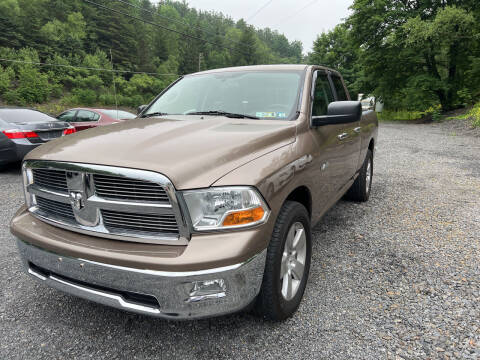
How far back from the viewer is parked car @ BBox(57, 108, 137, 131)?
29.1ft

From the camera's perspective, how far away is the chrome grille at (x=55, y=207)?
1.91m

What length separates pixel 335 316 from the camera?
2252 millimetres

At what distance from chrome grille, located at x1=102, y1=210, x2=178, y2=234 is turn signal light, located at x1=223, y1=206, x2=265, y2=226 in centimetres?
28

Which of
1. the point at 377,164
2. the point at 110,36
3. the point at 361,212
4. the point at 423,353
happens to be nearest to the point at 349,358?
the point at 423,353

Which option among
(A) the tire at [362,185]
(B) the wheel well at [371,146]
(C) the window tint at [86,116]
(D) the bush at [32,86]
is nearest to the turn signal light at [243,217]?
(A) the tire at [362,185]

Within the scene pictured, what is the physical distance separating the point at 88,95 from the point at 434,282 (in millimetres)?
50286

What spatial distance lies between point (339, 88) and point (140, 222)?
336 centimetres

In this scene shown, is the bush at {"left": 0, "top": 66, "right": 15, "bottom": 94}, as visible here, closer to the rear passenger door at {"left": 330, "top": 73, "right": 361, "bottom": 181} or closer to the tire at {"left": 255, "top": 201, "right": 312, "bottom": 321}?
the rear passenger door at {"left": 330, "top": 73, "right": 361, "bottom": 181}

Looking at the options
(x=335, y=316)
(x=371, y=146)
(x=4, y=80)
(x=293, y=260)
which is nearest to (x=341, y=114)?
(x=293, y=260)

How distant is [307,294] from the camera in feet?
8.28

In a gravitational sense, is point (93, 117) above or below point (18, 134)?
above

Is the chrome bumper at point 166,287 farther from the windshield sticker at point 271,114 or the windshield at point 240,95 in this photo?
the windshield at point 240,95

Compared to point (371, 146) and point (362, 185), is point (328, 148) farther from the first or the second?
point (371, 146)

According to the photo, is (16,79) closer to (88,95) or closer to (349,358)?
(88,95)
